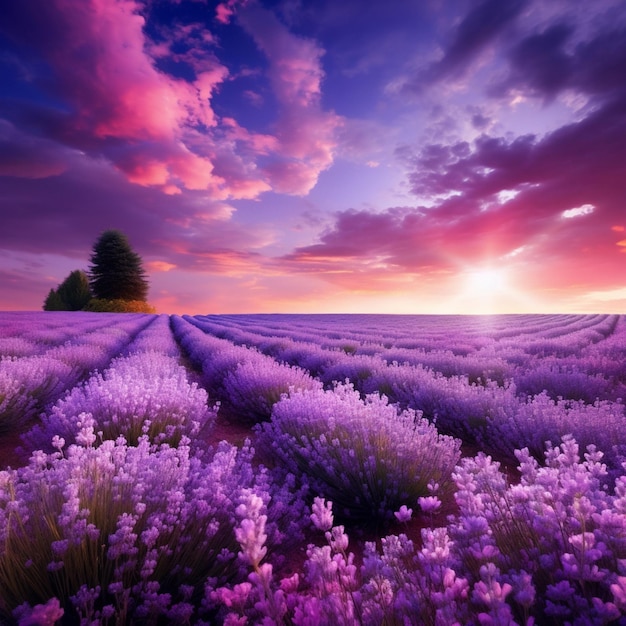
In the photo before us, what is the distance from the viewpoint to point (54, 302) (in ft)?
129

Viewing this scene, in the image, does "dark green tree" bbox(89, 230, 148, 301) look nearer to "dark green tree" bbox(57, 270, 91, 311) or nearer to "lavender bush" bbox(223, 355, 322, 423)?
"dark green tree" bbox(57, 270, 91, 311)

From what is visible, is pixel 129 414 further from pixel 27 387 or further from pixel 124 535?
pixel 27 387

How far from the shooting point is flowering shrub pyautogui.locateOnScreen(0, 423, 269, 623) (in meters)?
1.30

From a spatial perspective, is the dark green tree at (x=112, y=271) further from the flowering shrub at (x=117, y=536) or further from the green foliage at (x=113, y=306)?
the flowering shrub at (x=117, y=536)

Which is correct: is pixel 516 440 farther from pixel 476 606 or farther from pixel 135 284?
pixel 135 284

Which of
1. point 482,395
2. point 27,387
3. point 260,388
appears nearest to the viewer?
point 482,395

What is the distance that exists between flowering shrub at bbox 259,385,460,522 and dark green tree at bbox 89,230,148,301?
40.2m

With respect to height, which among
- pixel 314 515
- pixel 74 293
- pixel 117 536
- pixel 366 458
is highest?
pixel 74 293

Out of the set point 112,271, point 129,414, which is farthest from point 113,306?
point 129,414

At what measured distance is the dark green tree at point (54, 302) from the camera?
39.5 metres

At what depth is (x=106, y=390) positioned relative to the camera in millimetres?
3041

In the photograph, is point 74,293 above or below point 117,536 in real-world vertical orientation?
above

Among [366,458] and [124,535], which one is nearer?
[124,535]

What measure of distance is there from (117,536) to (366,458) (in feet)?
4.67
